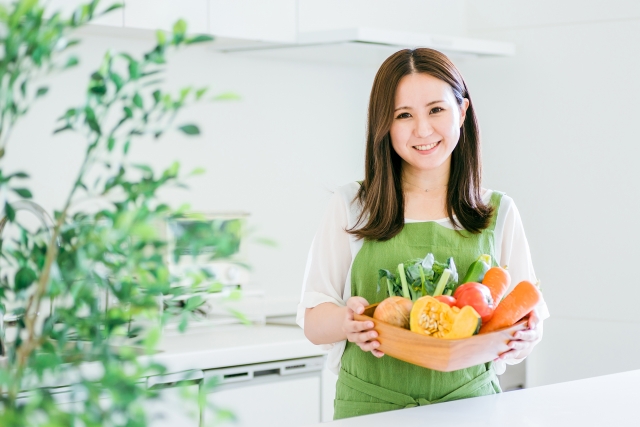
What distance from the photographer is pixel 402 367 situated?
1656 mm

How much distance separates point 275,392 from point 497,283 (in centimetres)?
126

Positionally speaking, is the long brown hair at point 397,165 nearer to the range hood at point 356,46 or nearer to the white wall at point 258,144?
the range hood at point 356,46

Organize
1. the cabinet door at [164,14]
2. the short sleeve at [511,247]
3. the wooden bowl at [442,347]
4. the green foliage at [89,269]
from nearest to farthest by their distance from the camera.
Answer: the green foliage at [89,269] → the wooden bowl at [442,347] → the short sleeve at [511,247] → the cabinet door at [164,14]

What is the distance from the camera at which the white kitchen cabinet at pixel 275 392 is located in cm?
254

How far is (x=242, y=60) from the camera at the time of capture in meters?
3.20

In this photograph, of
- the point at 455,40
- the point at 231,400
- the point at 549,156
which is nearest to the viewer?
the point at 231,400

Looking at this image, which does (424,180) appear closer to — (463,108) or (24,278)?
(463,108)

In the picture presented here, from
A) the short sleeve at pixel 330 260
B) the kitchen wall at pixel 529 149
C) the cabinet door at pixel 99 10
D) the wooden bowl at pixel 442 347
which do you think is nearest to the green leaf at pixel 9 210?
the wooden bowl at pixel 442 347

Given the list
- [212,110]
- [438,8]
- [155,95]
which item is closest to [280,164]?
[212,110]

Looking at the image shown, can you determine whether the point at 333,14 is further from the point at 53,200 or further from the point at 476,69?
the point at 53,200

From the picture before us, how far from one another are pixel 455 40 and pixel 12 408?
2.66 m

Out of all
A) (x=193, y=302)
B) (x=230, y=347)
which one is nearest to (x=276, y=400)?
(x=230, y=347)

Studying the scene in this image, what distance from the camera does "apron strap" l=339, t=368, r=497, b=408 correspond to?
164 centimetres

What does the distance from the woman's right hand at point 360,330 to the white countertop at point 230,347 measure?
0.88 m
